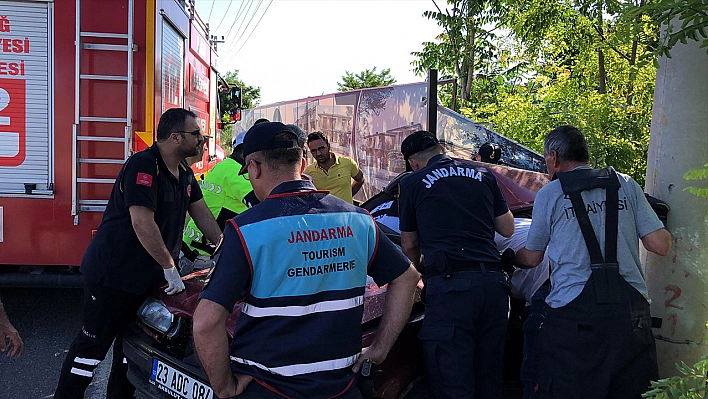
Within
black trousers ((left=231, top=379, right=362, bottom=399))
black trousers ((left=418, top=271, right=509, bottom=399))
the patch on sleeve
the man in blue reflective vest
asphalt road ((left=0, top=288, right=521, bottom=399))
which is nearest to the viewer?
the man in blue reflective vest

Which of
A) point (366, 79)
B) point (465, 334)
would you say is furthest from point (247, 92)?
point (465, 334)

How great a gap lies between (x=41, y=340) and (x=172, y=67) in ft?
9.07

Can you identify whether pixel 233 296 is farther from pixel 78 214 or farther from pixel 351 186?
pixel 351 186

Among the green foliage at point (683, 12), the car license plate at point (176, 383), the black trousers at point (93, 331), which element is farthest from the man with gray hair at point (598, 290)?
the black trousers at point (93, 331)

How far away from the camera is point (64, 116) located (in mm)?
5082

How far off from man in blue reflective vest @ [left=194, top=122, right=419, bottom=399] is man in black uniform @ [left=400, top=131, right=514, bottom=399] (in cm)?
86

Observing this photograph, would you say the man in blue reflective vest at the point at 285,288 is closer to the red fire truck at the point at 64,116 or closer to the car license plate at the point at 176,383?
the car license plate at the point at 176,383

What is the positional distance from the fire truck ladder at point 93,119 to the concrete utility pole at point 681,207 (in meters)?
4.03

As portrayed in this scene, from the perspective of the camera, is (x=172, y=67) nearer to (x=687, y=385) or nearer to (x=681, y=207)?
(x=681, y=207)

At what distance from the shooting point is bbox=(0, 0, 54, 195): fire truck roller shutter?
4.99 m

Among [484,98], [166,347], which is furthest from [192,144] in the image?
[484,98]

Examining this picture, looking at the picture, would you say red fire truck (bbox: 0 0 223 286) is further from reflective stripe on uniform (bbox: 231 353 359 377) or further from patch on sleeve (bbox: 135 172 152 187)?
reflective stripe on uniform (bbox: 231 353 359 377)

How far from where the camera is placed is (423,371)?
3.02 m

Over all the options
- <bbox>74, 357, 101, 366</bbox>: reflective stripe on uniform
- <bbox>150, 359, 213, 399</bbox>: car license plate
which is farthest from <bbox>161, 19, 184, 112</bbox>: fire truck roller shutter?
<bbox>150, 359, 213, 399</bbox>: car license plate
